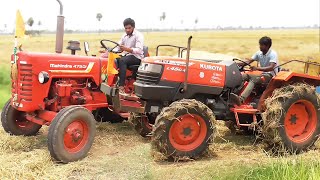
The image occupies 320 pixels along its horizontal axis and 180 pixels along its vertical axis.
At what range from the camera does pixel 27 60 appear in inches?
260

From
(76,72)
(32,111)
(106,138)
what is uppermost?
(76,72)

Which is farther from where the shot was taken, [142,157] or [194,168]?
[142,157]

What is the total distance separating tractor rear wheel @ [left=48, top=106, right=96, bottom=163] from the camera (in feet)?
19.6

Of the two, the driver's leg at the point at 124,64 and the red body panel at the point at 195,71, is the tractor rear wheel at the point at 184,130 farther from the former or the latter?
the driver's leg at the point at 124,64

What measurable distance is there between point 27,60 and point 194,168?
2.96m

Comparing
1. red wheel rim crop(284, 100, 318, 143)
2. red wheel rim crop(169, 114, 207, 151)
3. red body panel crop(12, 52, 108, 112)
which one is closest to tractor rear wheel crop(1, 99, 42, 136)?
red body panel crop(12, 52, 108, 112)

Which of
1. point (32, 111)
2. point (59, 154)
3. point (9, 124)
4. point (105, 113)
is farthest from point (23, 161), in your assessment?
point (105, 113)

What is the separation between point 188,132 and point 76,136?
1557mm

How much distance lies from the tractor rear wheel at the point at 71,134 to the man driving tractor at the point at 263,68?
7.31 feet

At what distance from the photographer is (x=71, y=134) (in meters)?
6.23

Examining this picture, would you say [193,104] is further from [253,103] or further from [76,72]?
[76,72]

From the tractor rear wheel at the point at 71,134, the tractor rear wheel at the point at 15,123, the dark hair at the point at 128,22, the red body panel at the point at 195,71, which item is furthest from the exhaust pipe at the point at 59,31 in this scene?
the red body panel at the point at 195,71

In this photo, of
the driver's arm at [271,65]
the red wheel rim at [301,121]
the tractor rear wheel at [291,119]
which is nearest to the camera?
the tractor rear wheel at [291,119]

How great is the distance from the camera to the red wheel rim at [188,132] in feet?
19.9
